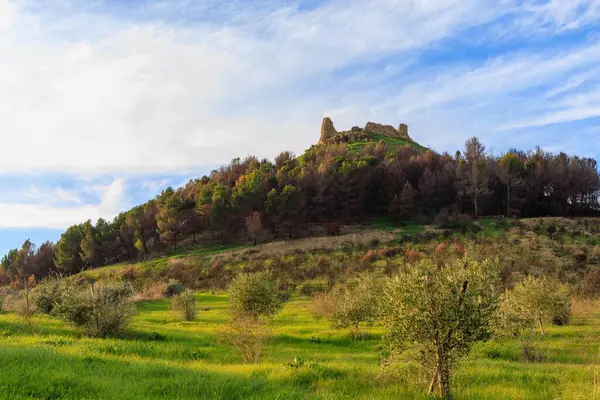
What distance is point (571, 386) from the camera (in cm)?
1202

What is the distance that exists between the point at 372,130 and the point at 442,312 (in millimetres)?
180961

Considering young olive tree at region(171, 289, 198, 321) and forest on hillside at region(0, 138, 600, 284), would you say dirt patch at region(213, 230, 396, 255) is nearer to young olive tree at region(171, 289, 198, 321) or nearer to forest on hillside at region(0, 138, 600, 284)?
forest on hillside at region(0, 138, 600, 284)

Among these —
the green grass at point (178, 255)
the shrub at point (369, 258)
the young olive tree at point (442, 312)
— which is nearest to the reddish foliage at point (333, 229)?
the green grass at point (178, 255)

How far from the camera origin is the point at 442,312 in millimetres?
9789

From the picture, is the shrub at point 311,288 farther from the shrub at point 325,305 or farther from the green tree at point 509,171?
the green tree at point 509,171

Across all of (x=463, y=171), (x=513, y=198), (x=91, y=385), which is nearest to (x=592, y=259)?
(x=513, y=198)

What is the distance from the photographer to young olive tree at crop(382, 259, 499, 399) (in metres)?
9.74

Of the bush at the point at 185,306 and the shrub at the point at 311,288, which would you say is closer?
the bush at the point at 185,306

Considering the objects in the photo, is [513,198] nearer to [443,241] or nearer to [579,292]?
[443,241]

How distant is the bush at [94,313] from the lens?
21094mm

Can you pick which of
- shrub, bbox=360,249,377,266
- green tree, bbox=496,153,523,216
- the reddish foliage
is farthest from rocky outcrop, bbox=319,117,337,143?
shrub, bbox=360,249,377,266

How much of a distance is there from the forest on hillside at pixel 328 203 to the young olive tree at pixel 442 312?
71638mm

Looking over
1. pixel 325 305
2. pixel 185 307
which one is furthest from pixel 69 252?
pixel 325 305

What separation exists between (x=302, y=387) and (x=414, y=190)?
87243mm
